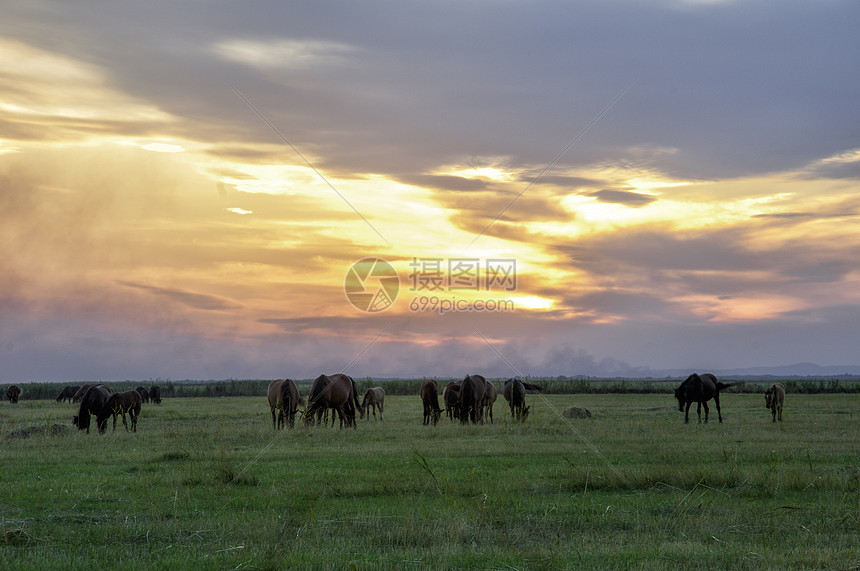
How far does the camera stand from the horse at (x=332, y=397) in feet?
87.0

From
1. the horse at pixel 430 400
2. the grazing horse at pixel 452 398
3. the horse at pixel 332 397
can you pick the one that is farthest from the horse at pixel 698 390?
the horse at pixel 332 397

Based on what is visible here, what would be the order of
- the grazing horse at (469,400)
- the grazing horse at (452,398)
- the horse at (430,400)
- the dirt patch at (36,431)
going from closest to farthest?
the dirt patch at (36,431), the grazing horse at (469,400), the horse at (430,400), the grazing horse at (452,398)

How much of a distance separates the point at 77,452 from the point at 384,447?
7884 mm

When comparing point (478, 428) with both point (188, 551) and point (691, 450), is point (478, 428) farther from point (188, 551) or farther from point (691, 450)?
point (188, 551)

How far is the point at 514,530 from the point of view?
29.2 feet

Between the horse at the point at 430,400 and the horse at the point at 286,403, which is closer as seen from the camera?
the horse at the point at 286,403

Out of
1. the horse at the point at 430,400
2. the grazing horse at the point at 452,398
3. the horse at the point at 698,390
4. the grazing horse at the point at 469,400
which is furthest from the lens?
the grazing horse at the point at 452,398

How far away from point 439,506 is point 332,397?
54.9 feet

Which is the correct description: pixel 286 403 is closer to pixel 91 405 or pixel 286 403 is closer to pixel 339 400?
pixel 339 400

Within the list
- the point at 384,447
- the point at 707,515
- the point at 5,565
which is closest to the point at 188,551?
the point at 5,565

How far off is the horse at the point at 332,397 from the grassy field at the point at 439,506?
7.55m

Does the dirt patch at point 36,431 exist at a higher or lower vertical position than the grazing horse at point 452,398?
lower

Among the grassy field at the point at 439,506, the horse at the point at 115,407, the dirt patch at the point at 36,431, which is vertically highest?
the horse at the point at 115,407

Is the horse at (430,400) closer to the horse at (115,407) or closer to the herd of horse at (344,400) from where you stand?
the herd of horse at (344,400)
